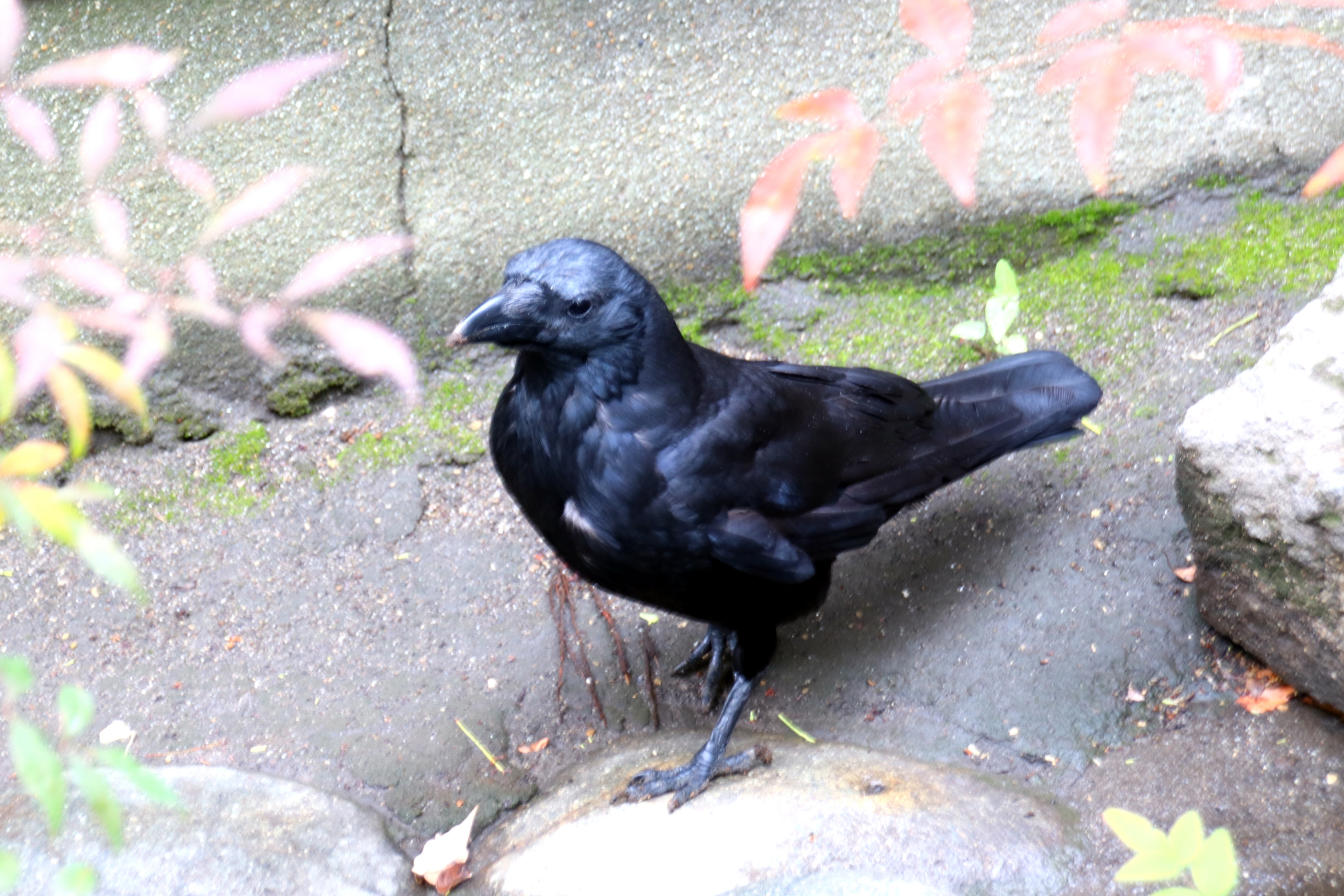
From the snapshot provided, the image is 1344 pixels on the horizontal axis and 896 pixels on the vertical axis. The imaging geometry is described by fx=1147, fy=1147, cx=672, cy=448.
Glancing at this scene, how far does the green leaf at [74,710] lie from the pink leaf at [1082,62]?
1111 mm

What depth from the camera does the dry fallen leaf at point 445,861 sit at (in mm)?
2289

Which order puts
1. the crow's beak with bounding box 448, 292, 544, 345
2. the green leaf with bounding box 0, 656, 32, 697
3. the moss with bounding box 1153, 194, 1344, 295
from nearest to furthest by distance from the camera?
1. the green leaf with bounding box 0, 656, 32, 697
2. the crow's beak with bounding box 448, 292, 544, 345
3. the moss with bounding box 1153, 194, 1344, 295

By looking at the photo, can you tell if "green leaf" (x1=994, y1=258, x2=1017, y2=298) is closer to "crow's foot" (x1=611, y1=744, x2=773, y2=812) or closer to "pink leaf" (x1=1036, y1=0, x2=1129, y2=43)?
"crow's foot" (x1=611, y1=744, x2=773, y2=812)

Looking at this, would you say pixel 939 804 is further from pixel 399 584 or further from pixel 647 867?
pixel 399 584

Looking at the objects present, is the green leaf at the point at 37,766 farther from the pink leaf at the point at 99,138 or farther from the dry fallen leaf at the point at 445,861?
the dry fallen leaf at the point at 445,861

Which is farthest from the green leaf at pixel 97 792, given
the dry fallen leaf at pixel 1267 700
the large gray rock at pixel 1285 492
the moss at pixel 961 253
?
the moss at pixel 961 253

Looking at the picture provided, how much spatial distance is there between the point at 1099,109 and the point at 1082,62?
89 millimetres

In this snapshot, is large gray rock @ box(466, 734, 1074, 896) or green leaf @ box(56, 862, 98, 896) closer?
green leaf @ box(56, 862, 98, 896)

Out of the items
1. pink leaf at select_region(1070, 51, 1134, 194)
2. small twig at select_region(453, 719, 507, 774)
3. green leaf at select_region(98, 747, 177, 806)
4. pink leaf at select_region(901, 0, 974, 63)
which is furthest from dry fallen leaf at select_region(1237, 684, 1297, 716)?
green leaf at select_region(98, 747, 177, 806)

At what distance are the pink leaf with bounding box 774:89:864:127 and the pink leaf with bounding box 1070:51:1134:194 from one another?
8.7 inches

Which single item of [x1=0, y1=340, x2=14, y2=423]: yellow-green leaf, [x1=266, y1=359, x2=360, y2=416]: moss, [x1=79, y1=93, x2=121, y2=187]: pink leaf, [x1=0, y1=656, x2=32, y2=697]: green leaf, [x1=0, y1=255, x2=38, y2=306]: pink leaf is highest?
[x1=79, y1=93, x2=121, y2=187]: pink leaf

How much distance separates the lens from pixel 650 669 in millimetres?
2959

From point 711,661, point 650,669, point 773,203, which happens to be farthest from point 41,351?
point 711,661

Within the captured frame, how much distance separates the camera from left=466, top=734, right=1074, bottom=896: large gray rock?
6.79 ft
